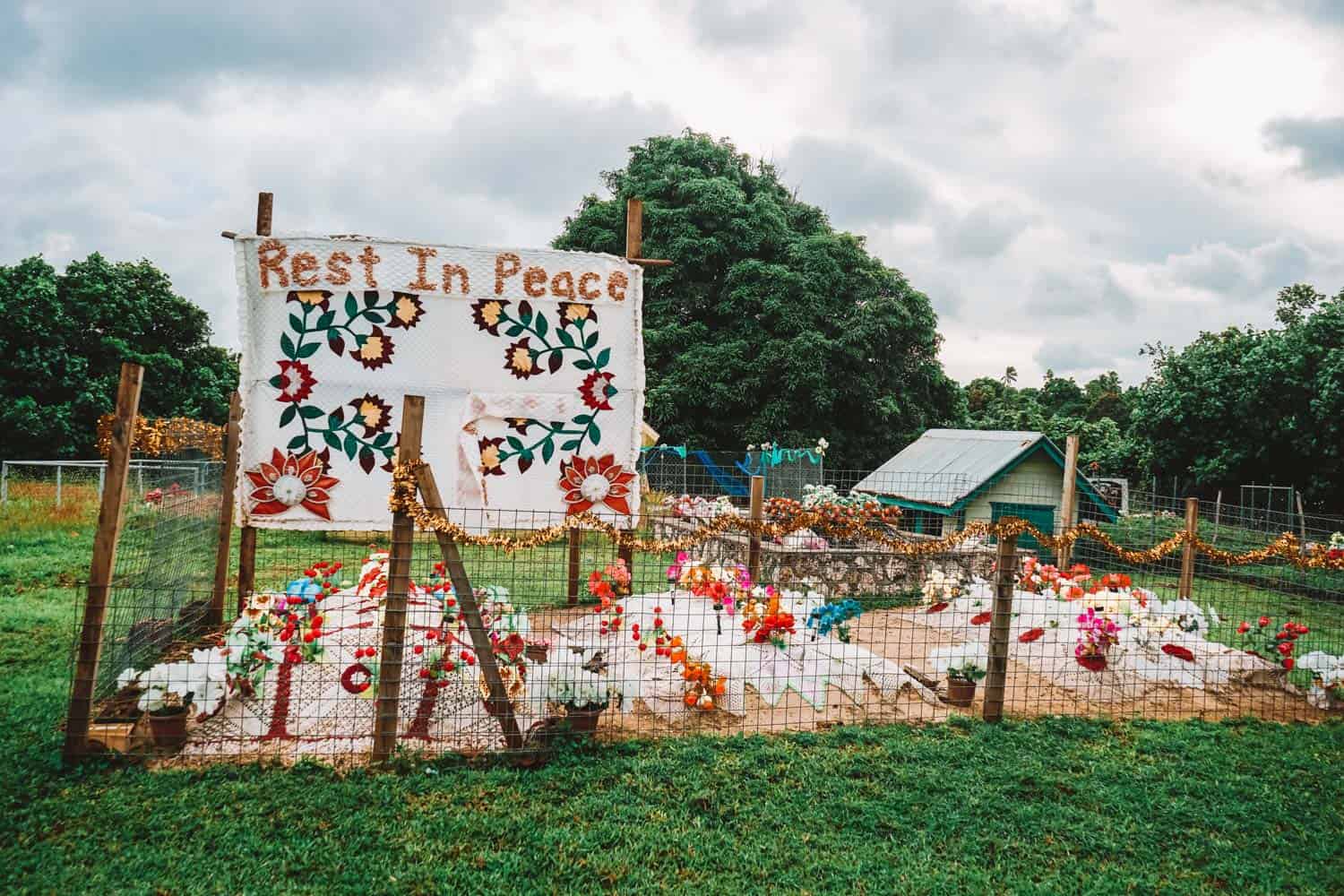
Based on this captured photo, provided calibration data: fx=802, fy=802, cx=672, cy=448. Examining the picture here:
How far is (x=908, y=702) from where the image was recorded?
5047 millimetres

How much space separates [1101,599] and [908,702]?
185 cm

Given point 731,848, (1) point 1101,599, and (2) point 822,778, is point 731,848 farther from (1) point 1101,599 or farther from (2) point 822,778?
(1) point 1101,599

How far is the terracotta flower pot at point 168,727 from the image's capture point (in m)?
3.74

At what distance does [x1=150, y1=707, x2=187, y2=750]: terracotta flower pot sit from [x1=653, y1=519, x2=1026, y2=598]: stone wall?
5413 mm

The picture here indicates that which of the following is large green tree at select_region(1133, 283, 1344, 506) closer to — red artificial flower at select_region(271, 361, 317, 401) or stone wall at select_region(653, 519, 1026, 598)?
stone wall at select_region(653, 519, 1026, 598)

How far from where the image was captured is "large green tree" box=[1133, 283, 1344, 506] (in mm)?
14562

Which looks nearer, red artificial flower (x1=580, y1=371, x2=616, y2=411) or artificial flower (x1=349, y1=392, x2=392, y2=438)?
artificial flower (x1=349, y1=392, x2=392, y2=438)

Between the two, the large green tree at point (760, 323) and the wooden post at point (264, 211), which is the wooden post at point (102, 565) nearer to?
the wooden post at point (264, 211)

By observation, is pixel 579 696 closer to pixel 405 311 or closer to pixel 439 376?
pixel 439 376

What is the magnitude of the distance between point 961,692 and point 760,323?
15.9 meters

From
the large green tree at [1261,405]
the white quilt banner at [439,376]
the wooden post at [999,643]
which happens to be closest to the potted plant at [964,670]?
the wooden post at [999,643]

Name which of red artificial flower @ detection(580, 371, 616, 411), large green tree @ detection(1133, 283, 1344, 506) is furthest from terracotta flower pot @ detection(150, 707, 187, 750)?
large green tree @ detection(1133, 283, 1344, 506)

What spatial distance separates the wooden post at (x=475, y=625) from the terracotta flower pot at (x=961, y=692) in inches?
110

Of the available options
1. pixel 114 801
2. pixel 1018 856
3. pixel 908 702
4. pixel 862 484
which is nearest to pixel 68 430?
pixel 862 484
